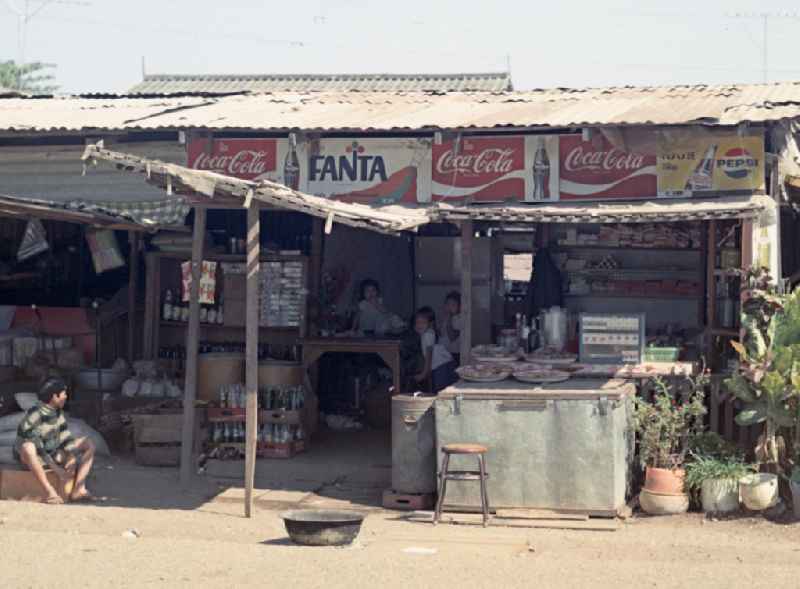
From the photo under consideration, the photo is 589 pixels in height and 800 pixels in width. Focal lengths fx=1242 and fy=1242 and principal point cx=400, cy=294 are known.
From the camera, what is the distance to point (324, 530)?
9.52 meters

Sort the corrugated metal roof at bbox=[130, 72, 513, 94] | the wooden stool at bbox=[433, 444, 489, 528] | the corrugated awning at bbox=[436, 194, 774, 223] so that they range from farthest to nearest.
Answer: the corrugated metal roof at bbox=[130, 72, 513, 94]
the corrugated awning at bbox=[436, 194, 774, 223]
the wooden stool at bbox=[433, 444, 489, 528]

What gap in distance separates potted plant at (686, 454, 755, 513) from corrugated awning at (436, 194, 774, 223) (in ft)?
7.36

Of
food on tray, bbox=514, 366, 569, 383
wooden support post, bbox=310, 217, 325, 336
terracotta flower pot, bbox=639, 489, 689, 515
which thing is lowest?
terracotta flower pot, bbox=639, 489, 689, 515

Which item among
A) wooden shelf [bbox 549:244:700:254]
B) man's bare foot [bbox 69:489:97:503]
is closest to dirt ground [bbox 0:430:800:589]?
man's bare foot [bbox 69:489:97:503]

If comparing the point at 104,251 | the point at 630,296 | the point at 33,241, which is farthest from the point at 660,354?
the point at 33,241

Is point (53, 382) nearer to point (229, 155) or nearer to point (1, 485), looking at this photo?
point (1, 485)

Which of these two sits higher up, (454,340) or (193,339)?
(193,339)

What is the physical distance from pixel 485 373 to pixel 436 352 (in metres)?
2.38

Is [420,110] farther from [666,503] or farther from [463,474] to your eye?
[666,503]

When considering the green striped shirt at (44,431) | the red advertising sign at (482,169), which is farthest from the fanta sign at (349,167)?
the green striped shirt at (44,431)

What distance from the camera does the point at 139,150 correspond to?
581 inches

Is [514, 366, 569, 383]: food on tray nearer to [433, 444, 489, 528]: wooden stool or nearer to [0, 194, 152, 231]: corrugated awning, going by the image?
[433, 444, 489, 528]: wooden stool

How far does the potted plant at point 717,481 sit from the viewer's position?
11.0 m

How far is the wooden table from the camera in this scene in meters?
14.7
